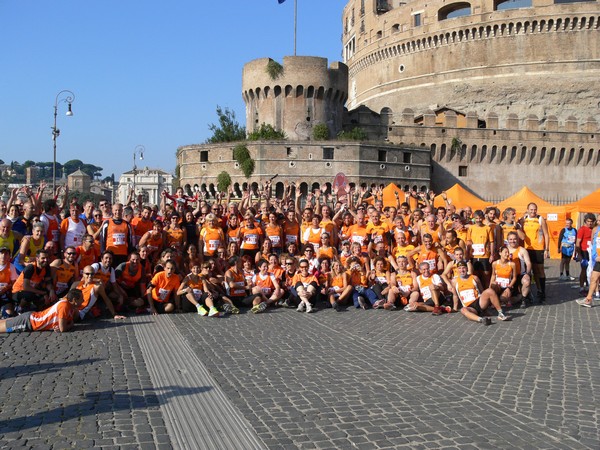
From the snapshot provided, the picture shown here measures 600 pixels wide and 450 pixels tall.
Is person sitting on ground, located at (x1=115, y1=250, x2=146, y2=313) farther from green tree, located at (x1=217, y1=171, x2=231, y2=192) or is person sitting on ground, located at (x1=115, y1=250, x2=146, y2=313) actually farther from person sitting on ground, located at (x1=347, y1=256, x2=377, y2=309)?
green tree, located at (x1=217, y1=171, x2=231, y2=192)

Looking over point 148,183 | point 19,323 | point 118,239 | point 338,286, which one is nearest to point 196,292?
point 118,239

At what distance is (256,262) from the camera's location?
387 inches

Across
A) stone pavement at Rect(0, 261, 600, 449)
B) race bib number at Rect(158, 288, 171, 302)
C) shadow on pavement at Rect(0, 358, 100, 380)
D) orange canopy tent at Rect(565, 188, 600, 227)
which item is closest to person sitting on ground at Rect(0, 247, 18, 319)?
stone pavement at Rect(0, 261, 600, 449)

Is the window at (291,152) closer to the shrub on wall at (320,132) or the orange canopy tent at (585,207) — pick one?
the shrub on wall at (320,132)

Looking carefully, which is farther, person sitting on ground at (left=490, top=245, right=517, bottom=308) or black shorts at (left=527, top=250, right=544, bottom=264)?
black shorts at (left=527, top=250, right=544, bottom=264)

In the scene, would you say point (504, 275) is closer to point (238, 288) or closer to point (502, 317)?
point (502, 317)

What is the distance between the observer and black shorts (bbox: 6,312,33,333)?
709 centimetres

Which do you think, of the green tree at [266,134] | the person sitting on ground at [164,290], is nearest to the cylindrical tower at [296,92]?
the green tree at [266,134]

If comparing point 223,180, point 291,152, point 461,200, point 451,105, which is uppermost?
point 451,105

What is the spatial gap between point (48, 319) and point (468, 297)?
5701mm

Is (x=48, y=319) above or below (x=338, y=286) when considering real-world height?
below

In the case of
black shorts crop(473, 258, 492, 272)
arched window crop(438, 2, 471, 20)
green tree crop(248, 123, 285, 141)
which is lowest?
black shorts crop(473, 258, 492, 272)

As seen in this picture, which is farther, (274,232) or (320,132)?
(320,132)

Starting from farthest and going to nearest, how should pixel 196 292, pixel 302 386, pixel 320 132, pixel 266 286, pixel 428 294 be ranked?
pixel 320 132 → pixel 266 286 → pixel 428 294 → pixel 196 292 → pixel 302 386
